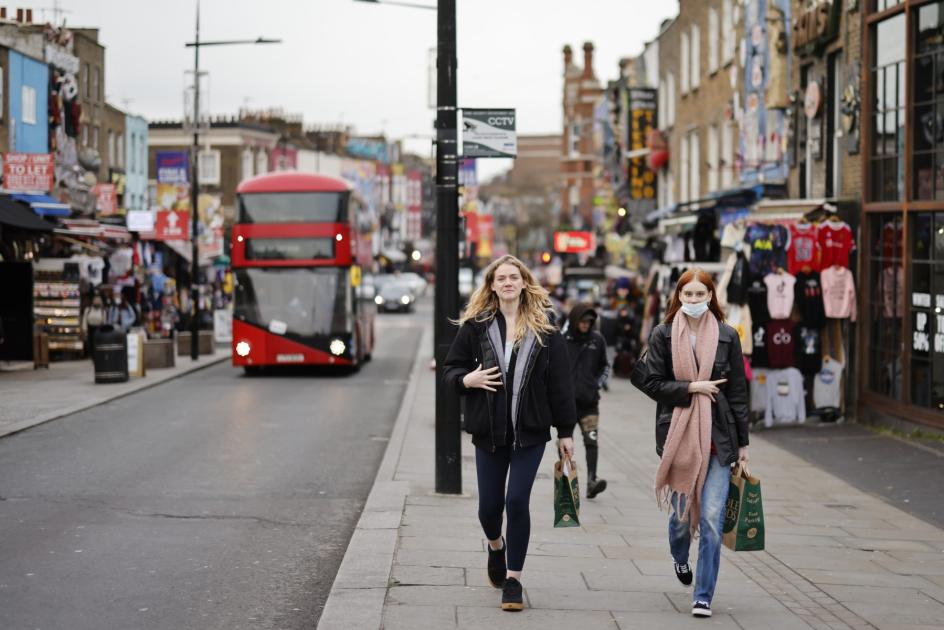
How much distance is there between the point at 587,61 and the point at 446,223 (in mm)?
77159

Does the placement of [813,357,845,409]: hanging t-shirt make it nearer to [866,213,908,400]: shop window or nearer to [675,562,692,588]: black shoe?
[866,213,908,400]: shop window

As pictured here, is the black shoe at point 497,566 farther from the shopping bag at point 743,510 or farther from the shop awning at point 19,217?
the shop awning at point 19,217

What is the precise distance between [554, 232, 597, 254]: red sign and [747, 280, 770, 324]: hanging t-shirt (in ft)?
102

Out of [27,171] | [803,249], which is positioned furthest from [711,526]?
[27,171]

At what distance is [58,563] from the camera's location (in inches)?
342

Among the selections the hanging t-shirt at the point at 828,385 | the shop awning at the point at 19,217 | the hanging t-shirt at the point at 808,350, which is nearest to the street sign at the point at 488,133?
the hanging t-shirt at the point at 808,350

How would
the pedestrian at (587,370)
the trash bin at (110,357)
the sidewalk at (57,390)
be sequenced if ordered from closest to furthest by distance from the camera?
the pedestrian at (587,370) < the sidewalk at (57,390) < the trash bin at (110,357)

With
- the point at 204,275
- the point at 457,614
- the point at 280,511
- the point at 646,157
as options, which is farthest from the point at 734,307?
the point at 204,275

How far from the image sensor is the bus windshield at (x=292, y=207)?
28.4 meters

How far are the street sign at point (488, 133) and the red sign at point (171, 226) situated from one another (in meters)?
26.9

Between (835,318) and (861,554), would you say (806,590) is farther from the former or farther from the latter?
(835,318)

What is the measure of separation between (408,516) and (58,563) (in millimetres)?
2671

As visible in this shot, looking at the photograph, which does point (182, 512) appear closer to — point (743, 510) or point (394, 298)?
point (743, 510)

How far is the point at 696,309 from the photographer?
7.05m
